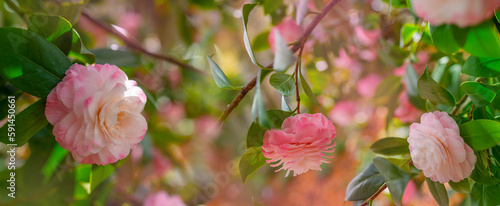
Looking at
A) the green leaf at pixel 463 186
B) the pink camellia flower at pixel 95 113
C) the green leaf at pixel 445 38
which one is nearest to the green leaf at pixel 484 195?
the green leaf at pixel 463 186

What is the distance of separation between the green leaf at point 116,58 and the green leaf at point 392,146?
29 cm

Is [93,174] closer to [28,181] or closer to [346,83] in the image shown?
[28,181]

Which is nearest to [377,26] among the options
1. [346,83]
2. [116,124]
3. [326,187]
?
[346,83]

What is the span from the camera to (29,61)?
0.88ft

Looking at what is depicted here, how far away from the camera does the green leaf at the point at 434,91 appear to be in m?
0.27

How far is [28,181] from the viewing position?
0.39m

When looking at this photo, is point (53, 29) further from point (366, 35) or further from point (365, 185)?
point (366, 35)

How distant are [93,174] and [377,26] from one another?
0.48 metres

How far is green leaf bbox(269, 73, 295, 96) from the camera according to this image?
265mm

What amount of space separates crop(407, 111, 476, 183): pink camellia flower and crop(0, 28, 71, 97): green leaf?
0.93 feet

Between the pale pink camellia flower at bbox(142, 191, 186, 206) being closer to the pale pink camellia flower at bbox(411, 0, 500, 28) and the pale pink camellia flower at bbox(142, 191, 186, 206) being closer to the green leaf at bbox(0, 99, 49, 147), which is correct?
the green leaf at bbox(0, 99, 49, 147)

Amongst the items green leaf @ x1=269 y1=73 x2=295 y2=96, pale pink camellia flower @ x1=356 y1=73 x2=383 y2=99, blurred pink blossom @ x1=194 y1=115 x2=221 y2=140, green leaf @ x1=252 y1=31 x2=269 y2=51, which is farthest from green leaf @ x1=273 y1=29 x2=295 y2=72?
blurred pink blossom @ x1=194 y1=115 x2=221 y2=140

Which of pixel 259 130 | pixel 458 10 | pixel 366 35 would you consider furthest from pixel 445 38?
pixel 366 35

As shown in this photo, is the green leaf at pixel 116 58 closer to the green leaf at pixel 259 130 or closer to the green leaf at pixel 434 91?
the green leaf at pixel 259 130
